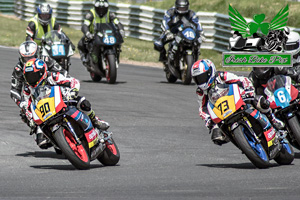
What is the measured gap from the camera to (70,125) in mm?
9328

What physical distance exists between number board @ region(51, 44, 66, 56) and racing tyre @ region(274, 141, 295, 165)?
682 cm

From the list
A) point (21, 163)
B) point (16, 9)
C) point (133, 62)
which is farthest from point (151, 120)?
point (16, 9)

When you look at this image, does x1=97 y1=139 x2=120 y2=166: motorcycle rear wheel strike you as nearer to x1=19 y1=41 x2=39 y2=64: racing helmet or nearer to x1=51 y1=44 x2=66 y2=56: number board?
x1=19 y1=41 x2=39 y2=64: racing helmet

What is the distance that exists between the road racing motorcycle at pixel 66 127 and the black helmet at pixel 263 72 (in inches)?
88.7

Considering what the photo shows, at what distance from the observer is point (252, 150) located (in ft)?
29.5

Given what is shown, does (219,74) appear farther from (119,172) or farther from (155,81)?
(155,81)

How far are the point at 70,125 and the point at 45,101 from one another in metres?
0.40

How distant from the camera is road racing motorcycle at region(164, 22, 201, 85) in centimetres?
1859

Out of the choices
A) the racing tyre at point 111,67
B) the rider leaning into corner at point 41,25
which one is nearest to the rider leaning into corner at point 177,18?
the racing tyre at point 111,67

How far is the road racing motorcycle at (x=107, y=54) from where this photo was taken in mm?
18578

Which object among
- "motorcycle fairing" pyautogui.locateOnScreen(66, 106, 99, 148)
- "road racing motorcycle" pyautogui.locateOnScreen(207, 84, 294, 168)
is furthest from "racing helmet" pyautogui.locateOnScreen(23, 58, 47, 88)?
"road racing motorcycle" pyautogui.locateOnScreen(207, 84, 294, 168)

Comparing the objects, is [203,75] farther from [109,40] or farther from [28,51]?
[109,40]

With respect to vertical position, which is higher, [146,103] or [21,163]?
[21,163]

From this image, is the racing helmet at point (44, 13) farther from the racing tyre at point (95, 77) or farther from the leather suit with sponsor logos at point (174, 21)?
the leather suit with sponsor logos at point (174, 21)
